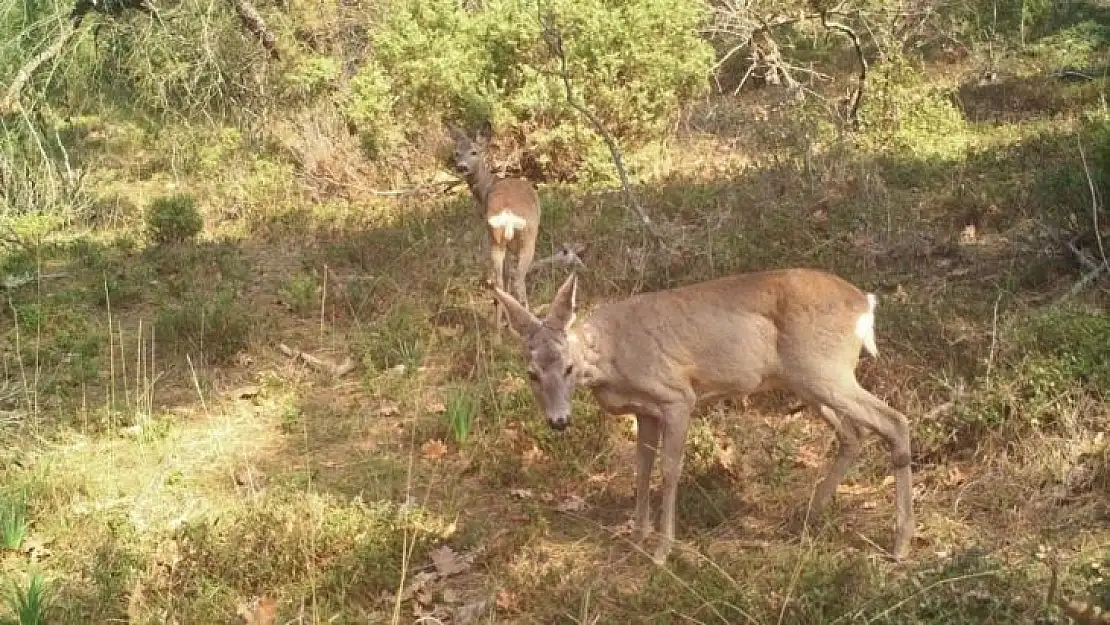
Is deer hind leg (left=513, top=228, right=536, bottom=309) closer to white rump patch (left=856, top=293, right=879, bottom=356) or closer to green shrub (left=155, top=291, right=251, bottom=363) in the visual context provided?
green shrub (left=155, top=291, right=251, bottom=363)

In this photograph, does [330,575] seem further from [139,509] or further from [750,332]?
[750,332]

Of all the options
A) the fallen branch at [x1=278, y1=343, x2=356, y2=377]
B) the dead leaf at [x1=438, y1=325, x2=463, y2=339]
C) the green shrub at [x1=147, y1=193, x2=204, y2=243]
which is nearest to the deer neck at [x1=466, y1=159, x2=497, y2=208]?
the dead leaf at [x1=438, y1=325, x2=463, y2=339]

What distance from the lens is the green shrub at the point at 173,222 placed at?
35.3 ft

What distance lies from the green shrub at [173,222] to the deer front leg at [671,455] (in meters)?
7.35

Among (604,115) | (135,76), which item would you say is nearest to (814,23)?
(604,115)

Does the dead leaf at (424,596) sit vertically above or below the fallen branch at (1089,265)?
below

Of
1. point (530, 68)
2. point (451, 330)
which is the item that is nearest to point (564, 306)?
point (451, 330)

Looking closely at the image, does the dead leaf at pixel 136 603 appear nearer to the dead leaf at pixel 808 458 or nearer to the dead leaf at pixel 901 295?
the dead leaf at pixel 808 458

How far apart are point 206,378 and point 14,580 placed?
9.50 ft

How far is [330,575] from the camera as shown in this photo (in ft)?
15.5

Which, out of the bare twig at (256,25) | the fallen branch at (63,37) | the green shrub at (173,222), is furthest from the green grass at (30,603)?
the bare twig at (256,25)

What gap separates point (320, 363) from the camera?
25.1 feet

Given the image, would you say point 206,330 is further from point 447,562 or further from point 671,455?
point 671,455

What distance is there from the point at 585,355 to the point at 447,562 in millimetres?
1138
